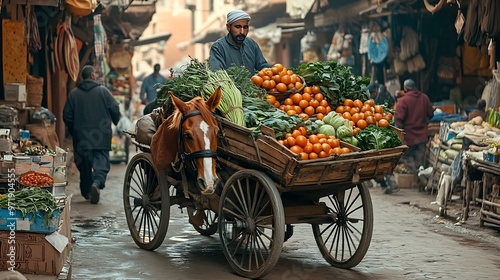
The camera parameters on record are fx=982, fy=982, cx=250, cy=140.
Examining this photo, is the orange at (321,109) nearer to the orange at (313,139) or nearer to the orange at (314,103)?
the orange at (314,103)

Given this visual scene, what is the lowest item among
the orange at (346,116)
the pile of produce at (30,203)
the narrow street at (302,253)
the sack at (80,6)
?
the narrow street at (302,253)

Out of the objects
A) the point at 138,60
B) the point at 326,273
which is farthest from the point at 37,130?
the point at 138,60

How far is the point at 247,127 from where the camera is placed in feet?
29.2

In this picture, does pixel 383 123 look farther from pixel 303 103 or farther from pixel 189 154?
pixel 189 154

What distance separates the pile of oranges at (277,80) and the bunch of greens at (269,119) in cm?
25

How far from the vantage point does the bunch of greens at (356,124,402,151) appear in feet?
28.5

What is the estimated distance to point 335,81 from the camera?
31.1 ft

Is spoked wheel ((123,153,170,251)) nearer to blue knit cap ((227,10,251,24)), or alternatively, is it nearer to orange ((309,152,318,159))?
blue knit cap ((227,10,251,24))

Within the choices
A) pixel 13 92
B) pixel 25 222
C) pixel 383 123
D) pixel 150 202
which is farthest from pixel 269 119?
pixel 13 92

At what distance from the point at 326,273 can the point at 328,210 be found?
613mm

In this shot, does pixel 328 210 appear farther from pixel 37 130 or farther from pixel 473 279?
pixel 37 130

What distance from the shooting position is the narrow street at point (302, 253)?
8945 mm

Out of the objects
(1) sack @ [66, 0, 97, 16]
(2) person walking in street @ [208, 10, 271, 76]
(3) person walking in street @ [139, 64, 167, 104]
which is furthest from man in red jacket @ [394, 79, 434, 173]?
(3) person walking in street @ [139, 64, 167, 104]

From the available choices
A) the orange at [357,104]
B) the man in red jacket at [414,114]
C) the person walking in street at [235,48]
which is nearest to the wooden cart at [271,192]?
the orange at [357,104]
